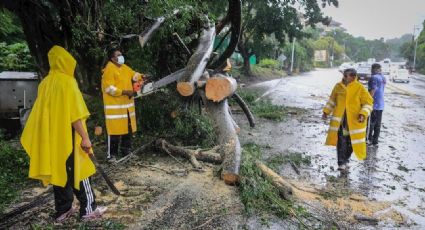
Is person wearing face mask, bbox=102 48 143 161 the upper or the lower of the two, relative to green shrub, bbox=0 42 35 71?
lower

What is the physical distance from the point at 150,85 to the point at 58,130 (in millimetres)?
2530

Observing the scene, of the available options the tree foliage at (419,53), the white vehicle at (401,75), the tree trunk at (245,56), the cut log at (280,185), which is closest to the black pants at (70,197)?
the cut log at (280,185)

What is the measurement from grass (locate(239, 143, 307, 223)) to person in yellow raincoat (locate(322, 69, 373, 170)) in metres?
2.10

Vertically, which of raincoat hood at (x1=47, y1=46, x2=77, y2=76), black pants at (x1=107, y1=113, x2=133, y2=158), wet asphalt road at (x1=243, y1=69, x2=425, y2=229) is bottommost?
wet asphalt road at (x1=243, y1=69, x2=425, y2=229)

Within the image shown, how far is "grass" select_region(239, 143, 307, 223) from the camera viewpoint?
15.0ft

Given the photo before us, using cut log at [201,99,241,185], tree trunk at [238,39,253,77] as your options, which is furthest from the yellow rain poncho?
tree trunk at [238,39,253,77]

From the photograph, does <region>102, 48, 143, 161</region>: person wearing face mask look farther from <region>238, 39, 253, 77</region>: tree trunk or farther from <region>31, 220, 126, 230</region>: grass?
<region>238, 39, 253, 77</region>: tree trunk

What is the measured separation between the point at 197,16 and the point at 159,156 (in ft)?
8.81

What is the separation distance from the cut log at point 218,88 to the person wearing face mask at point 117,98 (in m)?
1.67

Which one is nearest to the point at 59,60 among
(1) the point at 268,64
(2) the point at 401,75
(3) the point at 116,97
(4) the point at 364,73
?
(3) the point at 116,97

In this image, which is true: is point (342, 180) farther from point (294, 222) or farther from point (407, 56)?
point (407, 56)

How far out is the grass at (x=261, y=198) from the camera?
459 centimetres

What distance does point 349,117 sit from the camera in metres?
6.53

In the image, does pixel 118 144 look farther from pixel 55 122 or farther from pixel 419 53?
pixel 419 53
